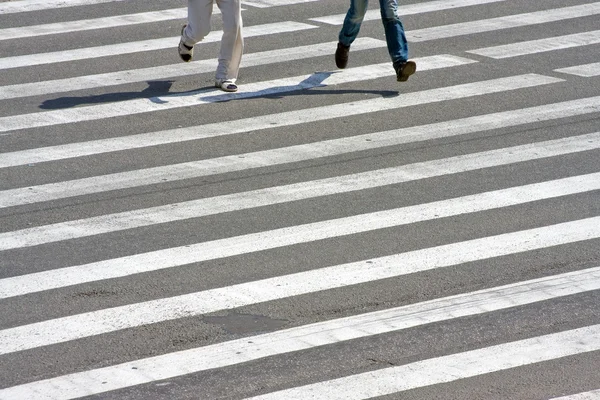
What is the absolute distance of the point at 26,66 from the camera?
11938 millimetres

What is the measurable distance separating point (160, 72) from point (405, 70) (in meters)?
2.47

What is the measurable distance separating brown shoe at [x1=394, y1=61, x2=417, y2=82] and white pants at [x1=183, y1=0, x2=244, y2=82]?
152 centimetres

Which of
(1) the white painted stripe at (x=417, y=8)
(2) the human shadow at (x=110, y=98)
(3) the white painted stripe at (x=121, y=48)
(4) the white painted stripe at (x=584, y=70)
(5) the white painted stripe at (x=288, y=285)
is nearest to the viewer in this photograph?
(5) the white painted stripe at (x=288, y=285)

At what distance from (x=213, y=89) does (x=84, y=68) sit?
1.47 meters

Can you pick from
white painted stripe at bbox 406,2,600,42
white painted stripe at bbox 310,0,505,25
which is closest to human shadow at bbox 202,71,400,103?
white painted stripe at bbox 406,2,600,42

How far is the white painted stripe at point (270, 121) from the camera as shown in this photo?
9.71 meters

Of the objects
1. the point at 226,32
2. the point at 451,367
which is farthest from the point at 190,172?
the point at 451,367

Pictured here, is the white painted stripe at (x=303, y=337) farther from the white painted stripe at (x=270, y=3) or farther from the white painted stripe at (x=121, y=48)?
the white painted stripe at (x=270, y=3)

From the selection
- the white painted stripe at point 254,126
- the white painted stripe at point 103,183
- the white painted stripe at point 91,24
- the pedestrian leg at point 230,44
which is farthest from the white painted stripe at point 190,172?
the white painted stripe at point 91,24

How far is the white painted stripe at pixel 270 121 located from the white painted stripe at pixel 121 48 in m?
2.43

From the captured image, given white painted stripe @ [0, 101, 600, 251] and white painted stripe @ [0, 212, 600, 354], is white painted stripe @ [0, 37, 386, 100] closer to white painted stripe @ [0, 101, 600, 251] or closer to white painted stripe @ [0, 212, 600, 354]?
white painted stripe @ [0, 101, 600, 251]

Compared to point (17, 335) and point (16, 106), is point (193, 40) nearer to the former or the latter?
point (16, 106)

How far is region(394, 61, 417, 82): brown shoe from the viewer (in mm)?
11273

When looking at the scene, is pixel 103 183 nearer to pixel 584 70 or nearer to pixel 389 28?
pixel 389 28
